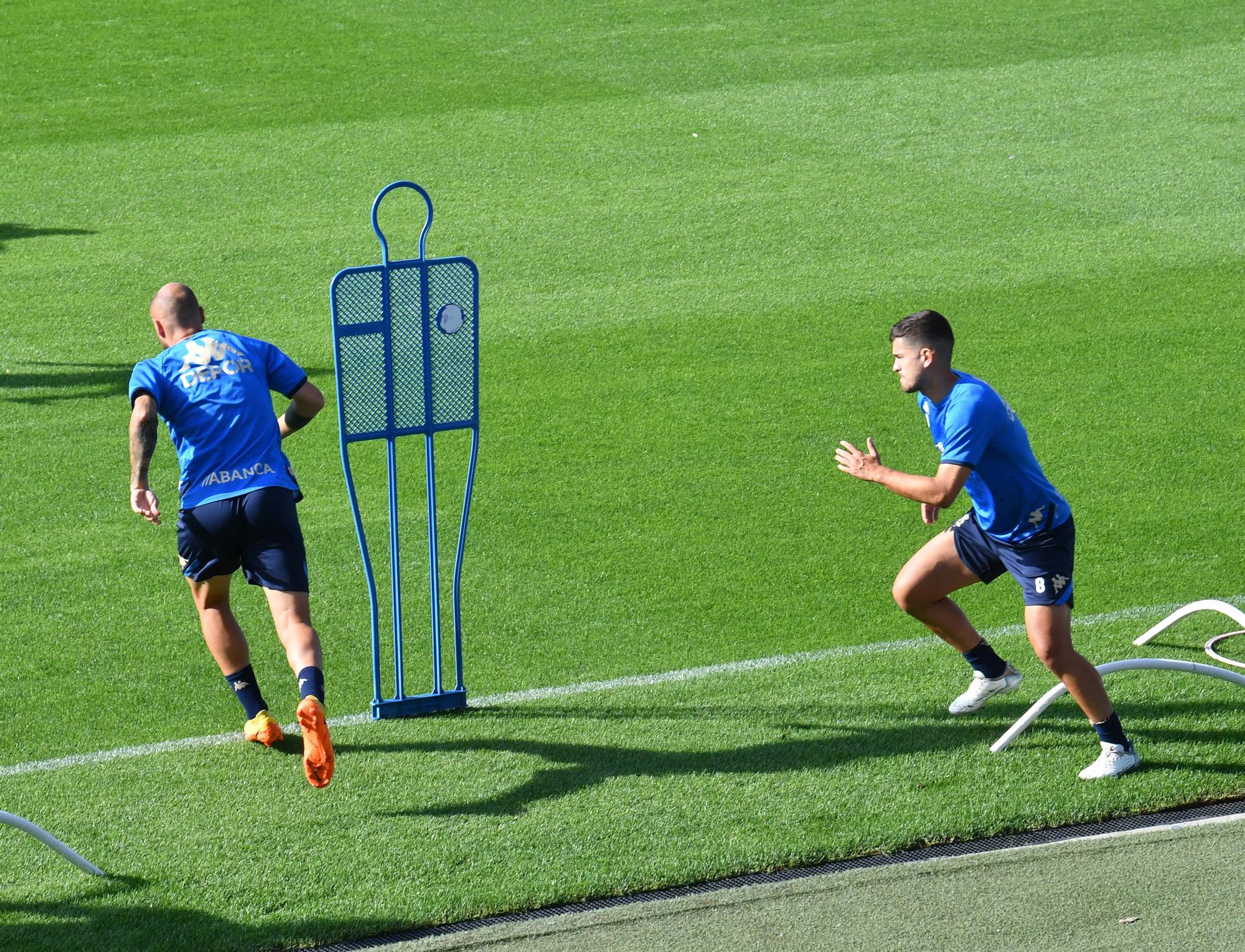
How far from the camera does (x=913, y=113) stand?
17.8 metres

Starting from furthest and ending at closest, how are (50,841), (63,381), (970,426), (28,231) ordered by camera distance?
(28,231), (63,381), (970,426), (50,841)

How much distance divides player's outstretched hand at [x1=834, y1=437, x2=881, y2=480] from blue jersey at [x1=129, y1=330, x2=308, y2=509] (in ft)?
7.28

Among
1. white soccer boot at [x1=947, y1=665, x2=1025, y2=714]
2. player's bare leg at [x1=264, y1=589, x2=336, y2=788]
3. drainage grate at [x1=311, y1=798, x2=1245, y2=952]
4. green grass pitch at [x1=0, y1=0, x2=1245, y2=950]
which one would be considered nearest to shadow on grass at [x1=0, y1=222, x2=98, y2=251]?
green grass pitch at [x1=0, y1=0, x2=1245, y2=950]

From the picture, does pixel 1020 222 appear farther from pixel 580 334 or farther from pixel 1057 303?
pixel 580 334

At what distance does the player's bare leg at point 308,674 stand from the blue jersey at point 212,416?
18.3 inches

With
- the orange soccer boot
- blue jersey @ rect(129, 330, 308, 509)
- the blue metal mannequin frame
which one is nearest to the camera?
the orange soccer boot

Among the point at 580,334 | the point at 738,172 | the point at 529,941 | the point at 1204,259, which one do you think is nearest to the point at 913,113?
the point at 738,172

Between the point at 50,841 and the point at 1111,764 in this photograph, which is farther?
the point at 1111,764

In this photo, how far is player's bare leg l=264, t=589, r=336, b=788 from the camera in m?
5.43

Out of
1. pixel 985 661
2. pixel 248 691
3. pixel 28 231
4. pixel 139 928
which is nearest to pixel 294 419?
pixel 248 691

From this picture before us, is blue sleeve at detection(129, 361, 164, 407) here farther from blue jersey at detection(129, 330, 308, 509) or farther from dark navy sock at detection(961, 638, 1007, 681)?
dark navy sock at detection(961, 638, 1007, 681)

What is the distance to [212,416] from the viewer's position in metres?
6.10

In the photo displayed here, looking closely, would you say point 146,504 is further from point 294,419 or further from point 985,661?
point 985,661

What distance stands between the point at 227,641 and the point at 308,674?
71cm
